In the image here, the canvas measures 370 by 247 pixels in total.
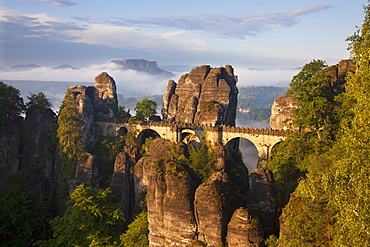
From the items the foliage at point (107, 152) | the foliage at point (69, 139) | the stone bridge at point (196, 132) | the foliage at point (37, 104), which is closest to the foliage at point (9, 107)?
the foliage at point (37, 104)

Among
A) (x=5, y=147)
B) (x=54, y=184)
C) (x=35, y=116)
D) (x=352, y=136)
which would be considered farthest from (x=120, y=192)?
(x=352, y=136)

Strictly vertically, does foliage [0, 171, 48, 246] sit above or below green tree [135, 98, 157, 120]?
below

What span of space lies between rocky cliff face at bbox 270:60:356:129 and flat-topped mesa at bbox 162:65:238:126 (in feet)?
29.2

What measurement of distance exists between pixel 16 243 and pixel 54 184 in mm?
13732

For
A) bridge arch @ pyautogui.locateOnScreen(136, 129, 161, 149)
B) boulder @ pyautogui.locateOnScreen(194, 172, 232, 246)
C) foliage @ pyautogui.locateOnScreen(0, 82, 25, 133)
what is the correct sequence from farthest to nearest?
bridge arch @ pyautogui.locateOnScreen(136, 129, 161, 149)
foliage @ pyautogui.locateOnScreen(0, 82, 25, 133)
boulder @ pyautogui.locateOnScreen(194, 172, 232, 246)

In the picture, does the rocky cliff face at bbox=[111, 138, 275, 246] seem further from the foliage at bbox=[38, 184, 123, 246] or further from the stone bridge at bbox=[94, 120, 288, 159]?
the stone bridge at bbox=[94, 120, 288, 159]

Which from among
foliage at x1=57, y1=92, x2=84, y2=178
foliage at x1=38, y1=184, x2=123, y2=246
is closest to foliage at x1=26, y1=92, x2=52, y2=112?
foliage at x1=57, y1=92, x2=84, y2=178

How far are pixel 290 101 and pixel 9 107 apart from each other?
122 feet

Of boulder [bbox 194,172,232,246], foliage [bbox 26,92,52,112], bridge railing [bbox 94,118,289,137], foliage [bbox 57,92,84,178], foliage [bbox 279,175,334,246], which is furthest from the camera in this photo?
foliage [bbox 26,92,52,112]

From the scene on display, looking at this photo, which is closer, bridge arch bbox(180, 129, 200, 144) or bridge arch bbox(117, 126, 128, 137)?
bridge arch bbox(180, 129, 200, 144)

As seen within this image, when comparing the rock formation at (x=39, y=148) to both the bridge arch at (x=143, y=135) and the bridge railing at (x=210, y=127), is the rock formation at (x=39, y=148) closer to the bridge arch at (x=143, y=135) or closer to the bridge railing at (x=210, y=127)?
the bridge railing at (x=210, y=127)

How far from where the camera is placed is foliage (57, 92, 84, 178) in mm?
39438

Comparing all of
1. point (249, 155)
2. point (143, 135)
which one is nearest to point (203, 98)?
point (143, 135)

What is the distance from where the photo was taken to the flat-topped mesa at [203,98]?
46.2 meters
